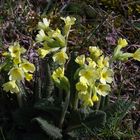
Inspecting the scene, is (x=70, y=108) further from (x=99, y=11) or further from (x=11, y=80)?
(x=99, y=11)

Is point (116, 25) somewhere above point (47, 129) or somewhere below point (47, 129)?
above

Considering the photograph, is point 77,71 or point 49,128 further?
point 49,128

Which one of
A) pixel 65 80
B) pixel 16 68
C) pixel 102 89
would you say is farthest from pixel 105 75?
pixel 16 68

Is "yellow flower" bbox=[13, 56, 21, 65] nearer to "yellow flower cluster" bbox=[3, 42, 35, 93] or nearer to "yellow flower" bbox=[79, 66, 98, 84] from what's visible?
"yellow flower cluster" bbox=[3, 42, 35, 93]

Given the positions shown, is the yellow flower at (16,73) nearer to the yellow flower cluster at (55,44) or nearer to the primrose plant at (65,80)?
the primrose plant at (65,80)

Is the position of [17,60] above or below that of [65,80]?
above

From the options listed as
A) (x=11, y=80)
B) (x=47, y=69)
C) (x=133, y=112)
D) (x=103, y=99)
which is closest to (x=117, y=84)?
(x=133, y=112)

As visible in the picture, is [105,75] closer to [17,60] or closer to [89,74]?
[89,74]
